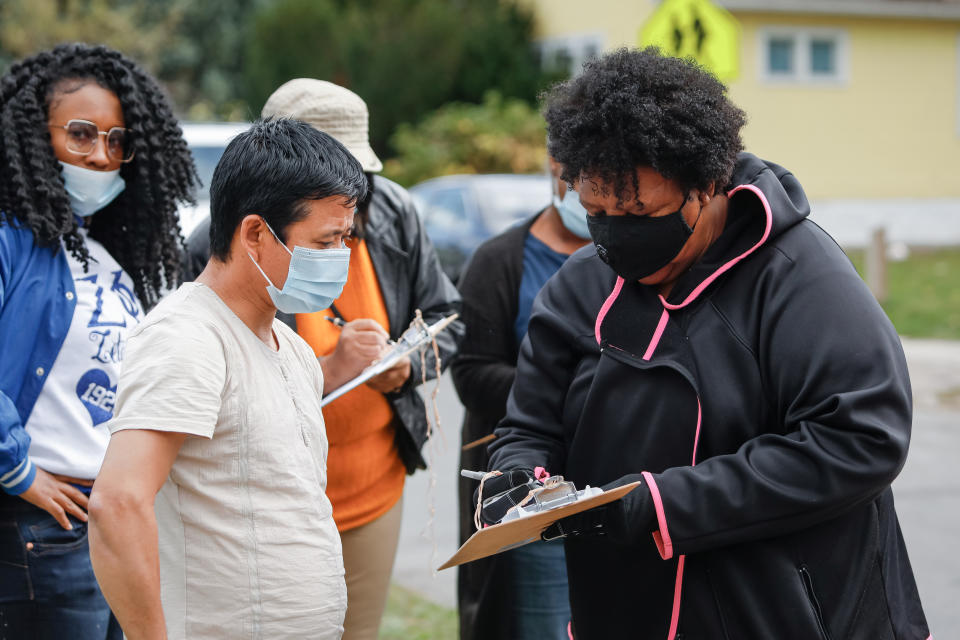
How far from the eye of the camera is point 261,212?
2.18 metres

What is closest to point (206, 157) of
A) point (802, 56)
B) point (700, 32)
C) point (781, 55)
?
point (700, 32)

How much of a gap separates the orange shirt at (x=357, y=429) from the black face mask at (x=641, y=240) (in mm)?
1229

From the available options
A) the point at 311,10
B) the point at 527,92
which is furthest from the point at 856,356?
the point at 311,10

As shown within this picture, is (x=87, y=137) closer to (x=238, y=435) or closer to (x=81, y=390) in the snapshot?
(x=81, y=390)

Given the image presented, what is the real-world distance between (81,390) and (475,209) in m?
9.33

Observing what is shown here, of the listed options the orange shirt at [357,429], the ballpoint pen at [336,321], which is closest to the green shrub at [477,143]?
the orange shirt at [357,429]

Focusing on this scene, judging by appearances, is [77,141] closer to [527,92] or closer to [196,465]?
[196,465]

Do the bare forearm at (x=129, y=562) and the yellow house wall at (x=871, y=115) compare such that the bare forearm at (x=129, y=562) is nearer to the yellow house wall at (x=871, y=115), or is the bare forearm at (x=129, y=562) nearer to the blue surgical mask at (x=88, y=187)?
the blue surgical mask at (x=88, y=187)

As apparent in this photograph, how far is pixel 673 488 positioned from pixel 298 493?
2.45 ft

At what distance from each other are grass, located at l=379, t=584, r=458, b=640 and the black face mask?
2.90 m

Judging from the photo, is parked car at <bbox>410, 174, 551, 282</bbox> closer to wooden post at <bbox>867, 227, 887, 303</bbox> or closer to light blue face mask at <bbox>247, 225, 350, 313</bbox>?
wooden post at <bbox>867, 227, 887, 303</bbox>

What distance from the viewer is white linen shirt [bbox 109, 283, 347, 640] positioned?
1961 millimetres

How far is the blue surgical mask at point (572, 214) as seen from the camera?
3441mm

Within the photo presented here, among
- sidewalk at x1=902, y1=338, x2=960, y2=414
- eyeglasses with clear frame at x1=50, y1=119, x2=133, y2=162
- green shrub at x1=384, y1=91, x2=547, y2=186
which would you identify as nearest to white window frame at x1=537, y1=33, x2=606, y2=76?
green shrub at x1=384, y1=91, x2=547, y2=186
